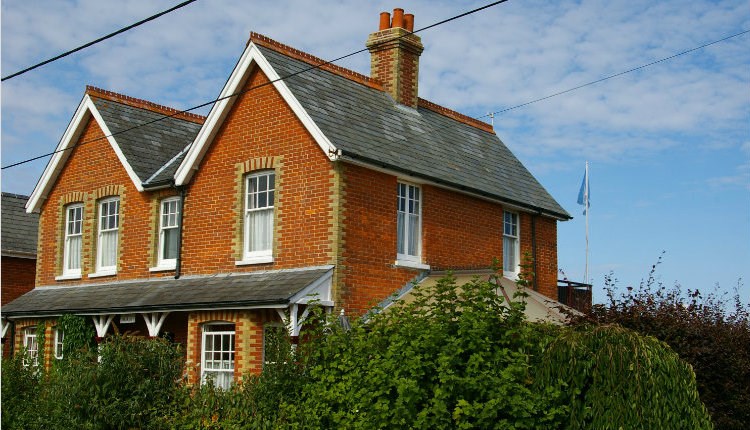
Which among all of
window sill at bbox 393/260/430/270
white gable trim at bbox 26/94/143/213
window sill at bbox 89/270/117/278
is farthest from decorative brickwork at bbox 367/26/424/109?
window sill at bbox 89/270/117/278

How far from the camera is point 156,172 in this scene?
25.0m

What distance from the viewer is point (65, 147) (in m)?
27.2

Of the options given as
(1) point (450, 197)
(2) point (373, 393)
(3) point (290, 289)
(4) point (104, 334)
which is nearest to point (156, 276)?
(4) point (104, 334)

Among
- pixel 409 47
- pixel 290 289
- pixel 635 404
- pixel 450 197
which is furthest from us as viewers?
pixel 409 47

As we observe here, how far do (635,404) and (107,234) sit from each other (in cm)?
1817

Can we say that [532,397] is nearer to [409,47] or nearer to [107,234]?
[409,47]

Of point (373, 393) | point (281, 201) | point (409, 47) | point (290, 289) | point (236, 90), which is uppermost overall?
point (409, 47)

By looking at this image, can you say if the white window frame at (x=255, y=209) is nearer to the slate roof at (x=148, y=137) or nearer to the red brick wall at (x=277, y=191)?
the red brick wall at (x=277, y=191)

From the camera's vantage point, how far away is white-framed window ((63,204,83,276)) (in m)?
27.0

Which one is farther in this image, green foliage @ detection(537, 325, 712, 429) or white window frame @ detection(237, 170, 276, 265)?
white window frame @ detection(237, 170, 276, 265)

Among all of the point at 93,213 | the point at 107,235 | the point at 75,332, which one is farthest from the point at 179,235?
the point at 93,213

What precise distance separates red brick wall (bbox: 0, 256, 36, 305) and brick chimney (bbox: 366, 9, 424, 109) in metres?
15.6

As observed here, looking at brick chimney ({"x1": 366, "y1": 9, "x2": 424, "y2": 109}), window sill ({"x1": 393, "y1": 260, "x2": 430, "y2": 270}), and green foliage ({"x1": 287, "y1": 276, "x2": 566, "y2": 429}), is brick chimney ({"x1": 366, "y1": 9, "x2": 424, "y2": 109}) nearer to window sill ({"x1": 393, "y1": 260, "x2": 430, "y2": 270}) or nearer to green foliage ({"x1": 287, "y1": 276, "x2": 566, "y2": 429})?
window sill ({"x1": 393, "y1": 260, "x2": 430, "y2": 270})

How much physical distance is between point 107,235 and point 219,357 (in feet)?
22.3
